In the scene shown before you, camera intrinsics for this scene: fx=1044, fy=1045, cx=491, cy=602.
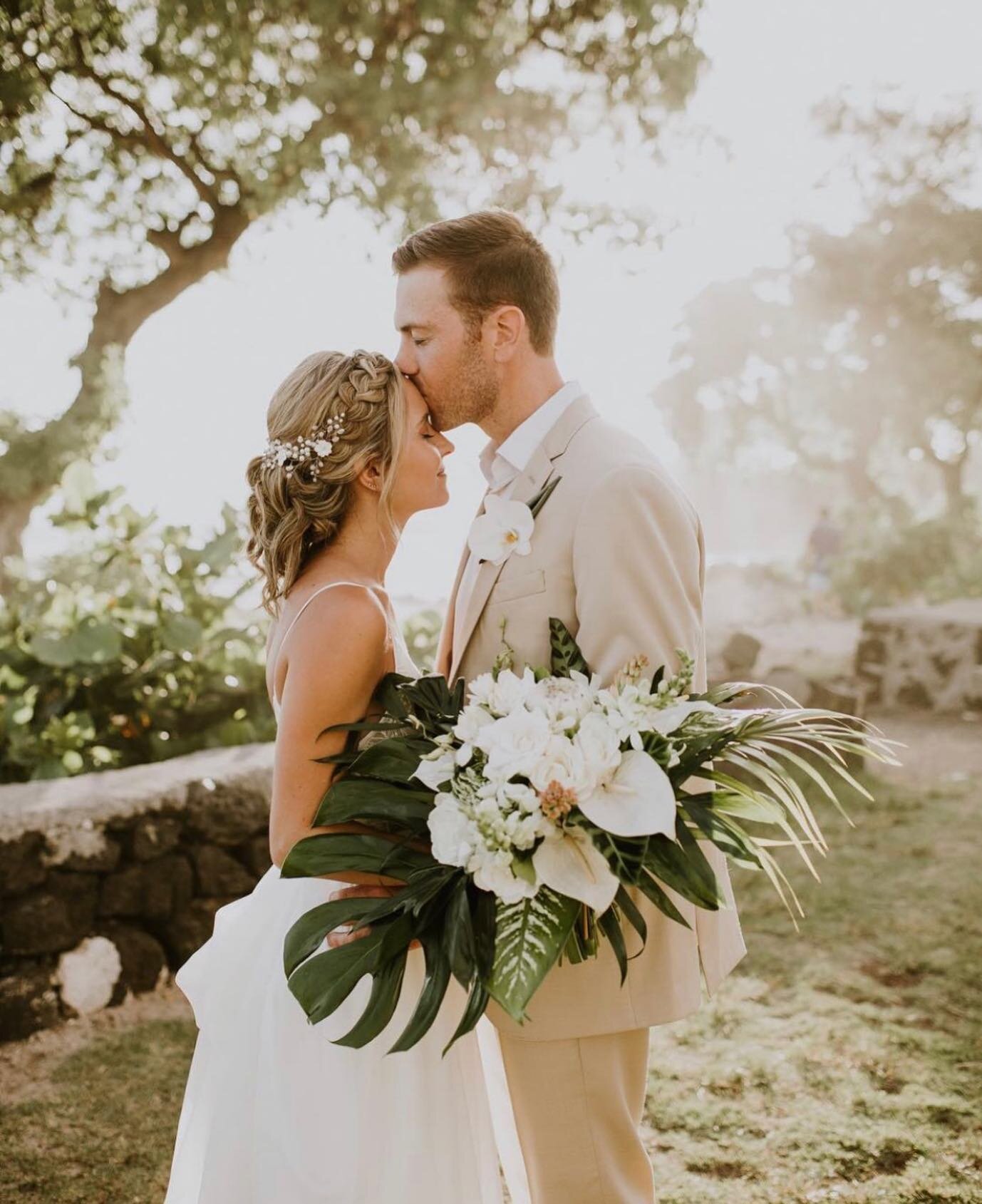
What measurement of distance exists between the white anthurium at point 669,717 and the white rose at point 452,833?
0.35 meters

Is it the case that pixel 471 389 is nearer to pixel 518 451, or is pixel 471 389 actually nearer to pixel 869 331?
pixel 518 451

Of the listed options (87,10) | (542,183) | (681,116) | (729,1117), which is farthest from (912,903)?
(87,10)

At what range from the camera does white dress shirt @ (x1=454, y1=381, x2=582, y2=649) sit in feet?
8.48

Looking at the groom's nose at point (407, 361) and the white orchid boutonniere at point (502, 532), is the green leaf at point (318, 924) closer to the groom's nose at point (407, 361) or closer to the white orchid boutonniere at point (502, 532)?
the white orchid boutonniere at point (502, 532)

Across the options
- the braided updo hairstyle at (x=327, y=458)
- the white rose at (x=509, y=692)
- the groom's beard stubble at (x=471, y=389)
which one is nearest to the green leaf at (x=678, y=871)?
the white rose at (x=509, y=692)

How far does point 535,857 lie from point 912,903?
4.57 meters

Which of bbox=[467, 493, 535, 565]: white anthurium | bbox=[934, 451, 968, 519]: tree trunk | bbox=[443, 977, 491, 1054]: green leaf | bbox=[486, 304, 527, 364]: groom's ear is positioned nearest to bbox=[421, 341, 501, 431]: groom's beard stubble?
bbox=[486, 304, 527, 364]: groom's ear

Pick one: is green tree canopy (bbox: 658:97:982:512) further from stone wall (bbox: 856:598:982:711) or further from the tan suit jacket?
the tan suit jacket

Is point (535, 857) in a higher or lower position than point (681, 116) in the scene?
lower

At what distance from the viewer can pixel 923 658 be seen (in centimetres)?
1011

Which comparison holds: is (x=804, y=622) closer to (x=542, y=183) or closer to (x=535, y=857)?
(x=542, y=183)

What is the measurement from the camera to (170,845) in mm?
4508

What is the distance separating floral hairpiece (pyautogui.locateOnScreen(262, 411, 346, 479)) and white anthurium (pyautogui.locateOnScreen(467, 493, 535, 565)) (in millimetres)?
487

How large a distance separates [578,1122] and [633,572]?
1.13 m
